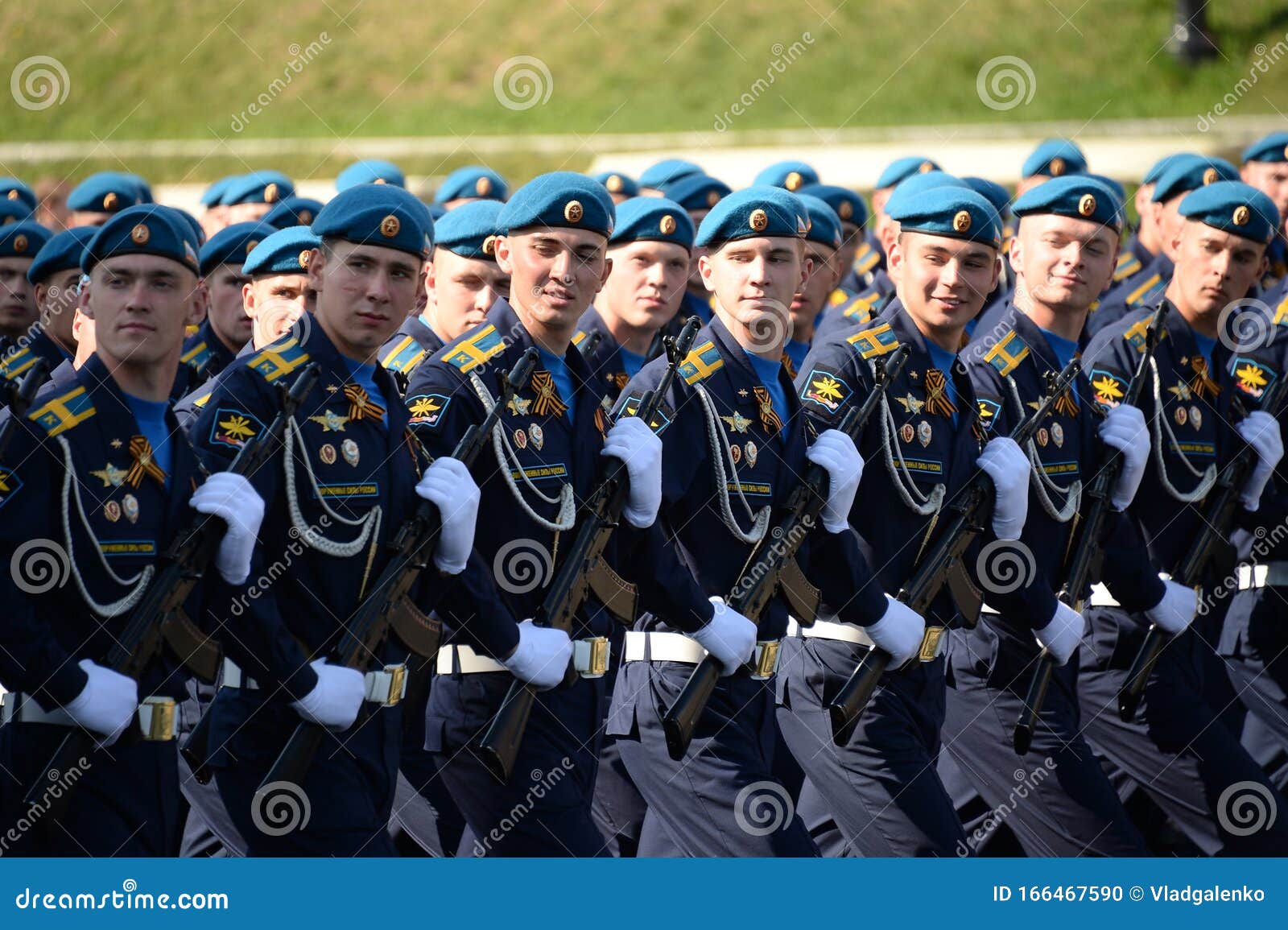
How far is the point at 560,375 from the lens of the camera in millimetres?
6070

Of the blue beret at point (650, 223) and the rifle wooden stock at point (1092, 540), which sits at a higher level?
the blue beret at point (650, 223)

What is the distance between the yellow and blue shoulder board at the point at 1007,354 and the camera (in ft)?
23.4

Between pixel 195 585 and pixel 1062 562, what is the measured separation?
338 cm

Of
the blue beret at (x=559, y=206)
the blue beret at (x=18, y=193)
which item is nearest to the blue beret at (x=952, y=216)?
the blue beret at (x=559, y=206)

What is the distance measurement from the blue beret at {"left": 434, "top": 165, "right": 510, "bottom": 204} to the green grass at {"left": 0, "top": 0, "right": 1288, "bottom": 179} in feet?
34.7

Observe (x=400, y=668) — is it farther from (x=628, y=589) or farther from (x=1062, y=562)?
(x=1062, y=562)

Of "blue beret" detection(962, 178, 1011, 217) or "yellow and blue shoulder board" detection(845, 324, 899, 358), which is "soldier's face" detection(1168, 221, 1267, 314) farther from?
"yellow and blue shoulder board" detection(845, 324, 899, 358)

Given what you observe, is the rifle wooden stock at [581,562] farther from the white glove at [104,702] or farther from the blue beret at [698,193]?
the blue beret at [698,193]

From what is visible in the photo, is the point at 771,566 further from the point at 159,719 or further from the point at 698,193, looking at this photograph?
the point at 698,193

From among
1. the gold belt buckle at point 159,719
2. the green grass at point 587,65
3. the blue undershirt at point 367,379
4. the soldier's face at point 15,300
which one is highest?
the green grass at point 587,65

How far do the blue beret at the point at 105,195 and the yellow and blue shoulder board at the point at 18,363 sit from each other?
2.85 metres

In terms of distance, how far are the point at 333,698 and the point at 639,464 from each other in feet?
4.02

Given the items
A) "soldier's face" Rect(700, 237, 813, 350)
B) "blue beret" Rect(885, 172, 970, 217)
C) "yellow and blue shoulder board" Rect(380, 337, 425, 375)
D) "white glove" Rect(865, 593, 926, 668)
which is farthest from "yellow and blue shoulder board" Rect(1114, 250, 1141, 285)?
"white glove" Rect(865, 593, 926, 668)

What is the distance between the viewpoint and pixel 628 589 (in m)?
5.93
